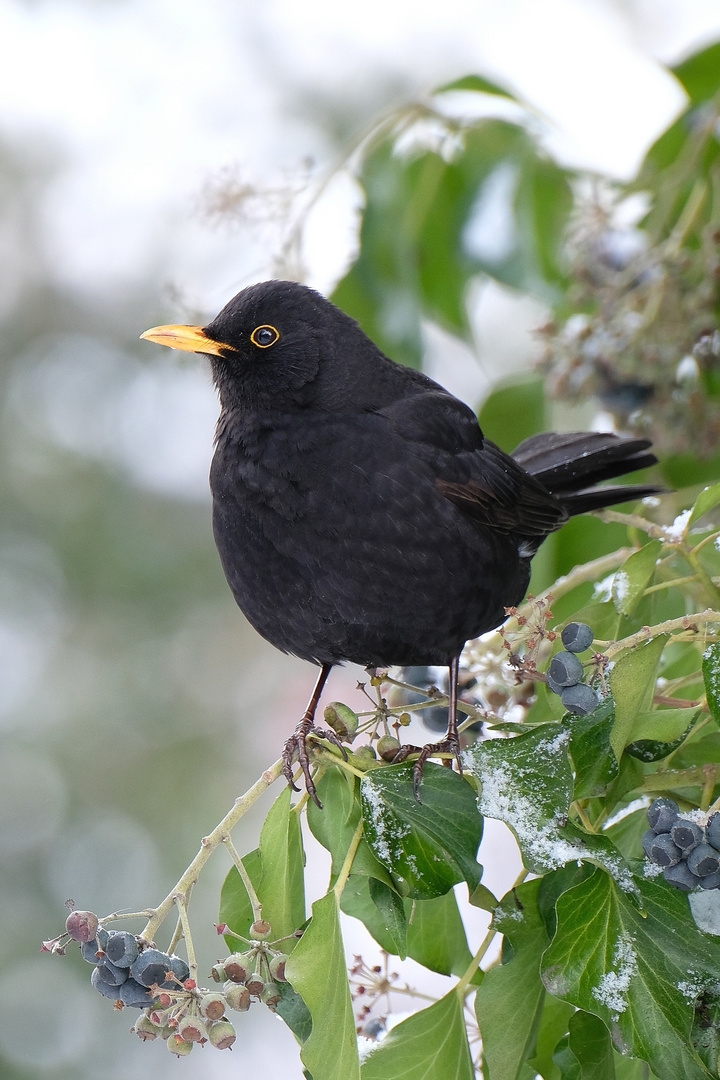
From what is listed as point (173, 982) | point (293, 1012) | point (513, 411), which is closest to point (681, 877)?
point (293, 1012)

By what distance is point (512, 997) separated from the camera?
3.99 ft

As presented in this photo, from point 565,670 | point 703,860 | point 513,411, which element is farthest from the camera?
point 513,411

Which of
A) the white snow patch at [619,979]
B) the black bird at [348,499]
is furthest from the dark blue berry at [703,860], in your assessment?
the black bird at [348,499]

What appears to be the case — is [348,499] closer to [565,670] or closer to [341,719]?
[341,719]

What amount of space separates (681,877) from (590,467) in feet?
4.13

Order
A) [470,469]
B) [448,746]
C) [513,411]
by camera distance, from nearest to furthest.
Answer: [448,746] → [470,469] → [513,411]

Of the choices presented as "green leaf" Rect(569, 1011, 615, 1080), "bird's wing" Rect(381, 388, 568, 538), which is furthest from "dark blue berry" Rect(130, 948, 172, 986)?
"bird's wing" Rect(381, 388, 568, 538)

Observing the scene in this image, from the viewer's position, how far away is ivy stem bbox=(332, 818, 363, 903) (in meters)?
1.21

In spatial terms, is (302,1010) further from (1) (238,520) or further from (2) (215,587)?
(2) (215,587)

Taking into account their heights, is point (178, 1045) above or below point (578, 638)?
below

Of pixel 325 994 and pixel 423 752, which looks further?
pixel 423 752

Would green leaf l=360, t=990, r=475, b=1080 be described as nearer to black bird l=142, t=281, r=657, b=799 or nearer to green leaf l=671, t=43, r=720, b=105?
black bird l=142, t=281, r=657, b=799

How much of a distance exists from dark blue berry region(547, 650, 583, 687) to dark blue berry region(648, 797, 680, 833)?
16cm

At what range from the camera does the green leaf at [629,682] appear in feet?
3.86
